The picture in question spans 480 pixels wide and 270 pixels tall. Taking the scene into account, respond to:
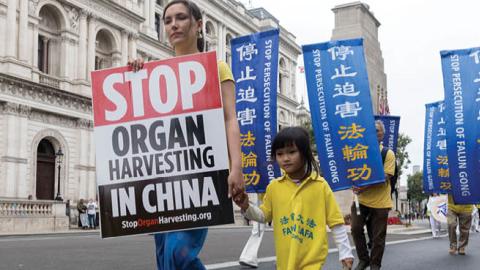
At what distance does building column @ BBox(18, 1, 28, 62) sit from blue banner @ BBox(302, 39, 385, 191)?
20.9 m

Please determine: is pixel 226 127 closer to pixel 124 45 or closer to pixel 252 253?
pixel 252 253

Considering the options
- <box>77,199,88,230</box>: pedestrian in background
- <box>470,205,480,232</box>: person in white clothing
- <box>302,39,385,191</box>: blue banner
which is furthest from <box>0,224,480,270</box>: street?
<box>77,199,88,230</box>: pedestrian in background

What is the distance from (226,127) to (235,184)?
1.46ft

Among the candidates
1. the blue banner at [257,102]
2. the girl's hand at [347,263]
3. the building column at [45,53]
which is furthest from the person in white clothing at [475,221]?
the building column at [45,53]

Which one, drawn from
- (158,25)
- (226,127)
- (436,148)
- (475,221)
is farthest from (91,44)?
(226,127)

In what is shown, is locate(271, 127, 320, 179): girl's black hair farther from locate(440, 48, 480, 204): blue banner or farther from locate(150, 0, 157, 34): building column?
locate(150, 0, 157, 34): building column

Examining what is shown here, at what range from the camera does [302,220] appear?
13.0 ft

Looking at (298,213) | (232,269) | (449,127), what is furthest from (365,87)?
(298,213)

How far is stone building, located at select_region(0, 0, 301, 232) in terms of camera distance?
28.6 metres

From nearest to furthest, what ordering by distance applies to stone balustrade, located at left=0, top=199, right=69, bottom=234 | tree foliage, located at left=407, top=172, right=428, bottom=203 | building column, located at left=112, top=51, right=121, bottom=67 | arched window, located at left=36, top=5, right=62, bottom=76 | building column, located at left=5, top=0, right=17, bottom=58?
1. stone balustrade, located at left=0, top=199, right=69, bottom=234
2. building column, located at left=5, top=0, right=17, bottom=58
3. arched window, located at left=36, top=5, right=62, bottom=76
4. building column, located at left=112, top=51, right=121, bottom=67
5. tree foliage, located at left=407, top=172, right=428, bottom=203

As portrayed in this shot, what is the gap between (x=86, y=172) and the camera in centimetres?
3338

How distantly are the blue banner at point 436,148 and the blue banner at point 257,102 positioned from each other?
579 cm

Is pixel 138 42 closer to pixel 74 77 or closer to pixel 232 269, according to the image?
pixel 74 77

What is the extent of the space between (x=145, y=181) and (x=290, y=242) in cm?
103
